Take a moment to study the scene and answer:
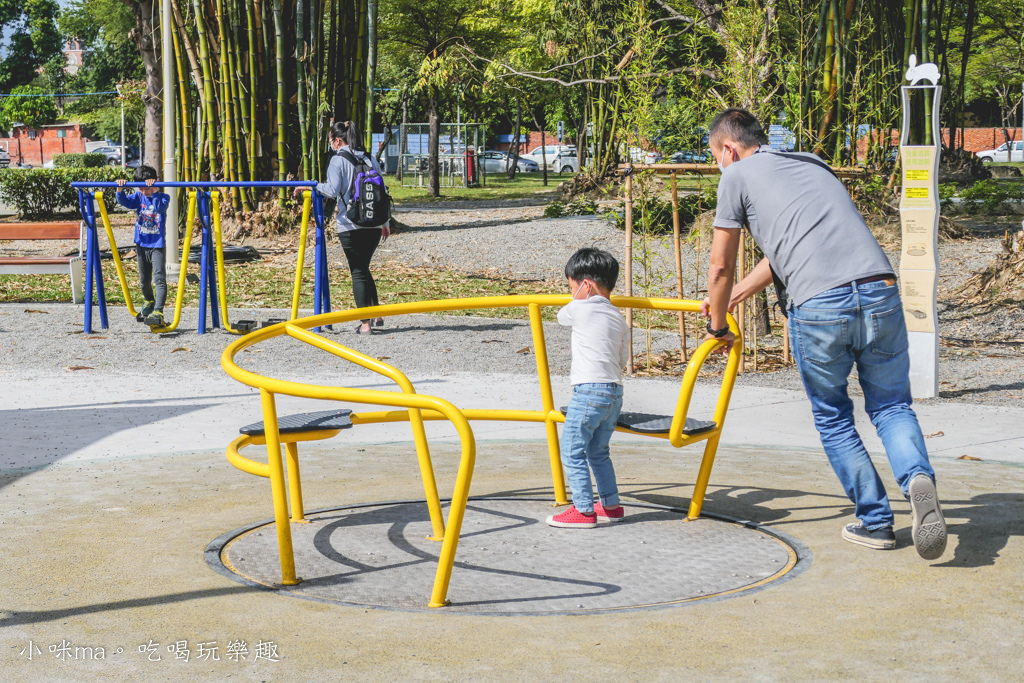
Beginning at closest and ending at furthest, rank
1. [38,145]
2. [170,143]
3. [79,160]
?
A: [170,143] < [79,160] < [38,145]

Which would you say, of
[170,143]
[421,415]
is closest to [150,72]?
[170,143]

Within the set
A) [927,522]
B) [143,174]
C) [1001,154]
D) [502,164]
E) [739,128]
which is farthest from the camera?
[1001,154]

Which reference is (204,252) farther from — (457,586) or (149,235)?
(457,586)

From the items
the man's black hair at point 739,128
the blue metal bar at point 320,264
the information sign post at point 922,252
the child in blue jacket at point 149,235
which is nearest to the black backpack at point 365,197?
the blue metal bar at point 320,264

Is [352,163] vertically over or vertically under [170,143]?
under

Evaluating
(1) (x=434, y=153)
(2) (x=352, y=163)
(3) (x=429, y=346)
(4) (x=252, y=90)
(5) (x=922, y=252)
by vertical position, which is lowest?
(3) (x=429, y=346)

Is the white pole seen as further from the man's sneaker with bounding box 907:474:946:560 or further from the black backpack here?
the man's sneaker with bounding box 907:474:946:560

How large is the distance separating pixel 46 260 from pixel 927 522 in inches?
393

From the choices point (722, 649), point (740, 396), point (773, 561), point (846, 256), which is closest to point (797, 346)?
point (846, 256)

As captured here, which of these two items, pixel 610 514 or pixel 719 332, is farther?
pixel 610 514

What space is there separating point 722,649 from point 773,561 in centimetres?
101

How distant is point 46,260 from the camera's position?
11977mm

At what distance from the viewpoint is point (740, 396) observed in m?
8.29

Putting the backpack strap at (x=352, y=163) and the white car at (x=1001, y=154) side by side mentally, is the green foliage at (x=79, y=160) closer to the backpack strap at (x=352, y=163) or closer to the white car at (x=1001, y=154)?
the white car at (x=1001, y=154)
